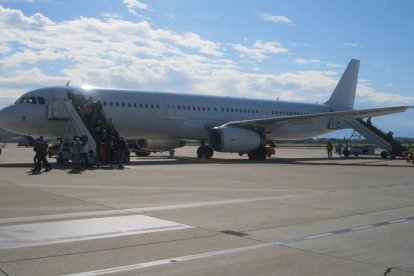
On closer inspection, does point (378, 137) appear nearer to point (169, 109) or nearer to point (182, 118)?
point (182, 118)

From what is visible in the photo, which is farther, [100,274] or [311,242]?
[311,242]

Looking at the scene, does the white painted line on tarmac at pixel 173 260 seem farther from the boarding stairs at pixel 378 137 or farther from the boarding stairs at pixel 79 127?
the boarding stairs at pixel 378 137

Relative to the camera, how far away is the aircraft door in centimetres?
2570

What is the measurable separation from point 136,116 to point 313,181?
1242 centimetres

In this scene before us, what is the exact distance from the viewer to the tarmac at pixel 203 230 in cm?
508

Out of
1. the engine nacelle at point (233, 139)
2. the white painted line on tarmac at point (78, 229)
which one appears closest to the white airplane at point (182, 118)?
the engine nacelle at point (233, 139)

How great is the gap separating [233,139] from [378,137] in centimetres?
1600

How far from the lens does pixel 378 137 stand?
36.2m

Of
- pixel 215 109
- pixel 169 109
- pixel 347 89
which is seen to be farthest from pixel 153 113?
pixel 347 89

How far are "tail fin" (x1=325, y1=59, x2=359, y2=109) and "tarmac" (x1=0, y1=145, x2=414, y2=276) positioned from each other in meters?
26.0

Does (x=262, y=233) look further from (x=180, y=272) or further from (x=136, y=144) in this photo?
(x=136, y=144)

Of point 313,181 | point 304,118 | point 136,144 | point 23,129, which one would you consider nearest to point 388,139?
point 304,118

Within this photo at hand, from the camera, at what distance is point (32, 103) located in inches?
857

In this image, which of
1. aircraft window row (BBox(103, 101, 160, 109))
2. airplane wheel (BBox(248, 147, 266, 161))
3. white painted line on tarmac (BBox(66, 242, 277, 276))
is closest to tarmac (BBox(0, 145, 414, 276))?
white painted line on tarmac (BBox(66, 242, 277, 276))
